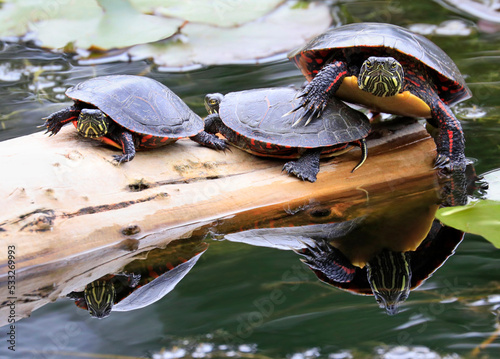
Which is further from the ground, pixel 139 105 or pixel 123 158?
pixel 139 105

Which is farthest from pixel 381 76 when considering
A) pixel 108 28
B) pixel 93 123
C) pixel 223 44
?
pixel 108 28

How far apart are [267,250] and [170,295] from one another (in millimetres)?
417

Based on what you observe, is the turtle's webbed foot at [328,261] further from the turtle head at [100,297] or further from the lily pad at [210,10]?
the lily pad at [210,10]

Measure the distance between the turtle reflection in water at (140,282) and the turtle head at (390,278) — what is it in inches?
24.4

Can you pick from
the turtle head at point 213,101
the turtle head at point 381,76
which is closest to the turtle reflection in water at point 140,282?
the turtle head at point 213,101

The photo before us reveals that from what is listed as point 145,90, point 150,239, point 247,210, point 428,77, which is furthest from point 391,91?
point 150,239

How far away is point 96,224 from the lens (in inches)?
75.6

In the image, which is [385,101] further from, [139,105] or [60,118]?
[60,118]

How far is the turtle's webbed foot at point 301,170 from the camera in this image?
7.50 ft

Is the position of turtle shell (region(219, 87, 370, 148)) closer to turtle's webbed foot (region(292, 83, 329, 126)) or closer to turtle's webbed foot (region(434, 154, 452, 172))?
turtle's webbed foot (region(292, 83, 329, 126))

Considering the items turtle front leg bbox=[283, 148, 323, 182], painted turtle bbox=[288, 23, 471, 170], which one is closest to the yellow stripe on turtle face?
painted turtle bbox=[288, 23, 471, 170]

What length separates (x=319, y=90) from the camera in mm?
2387

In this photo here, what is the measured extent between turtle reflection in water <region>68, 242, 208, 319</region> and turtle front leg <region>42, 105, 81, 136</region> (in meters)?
0.68

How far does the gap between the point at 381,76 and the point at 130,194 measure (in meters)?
1.17
